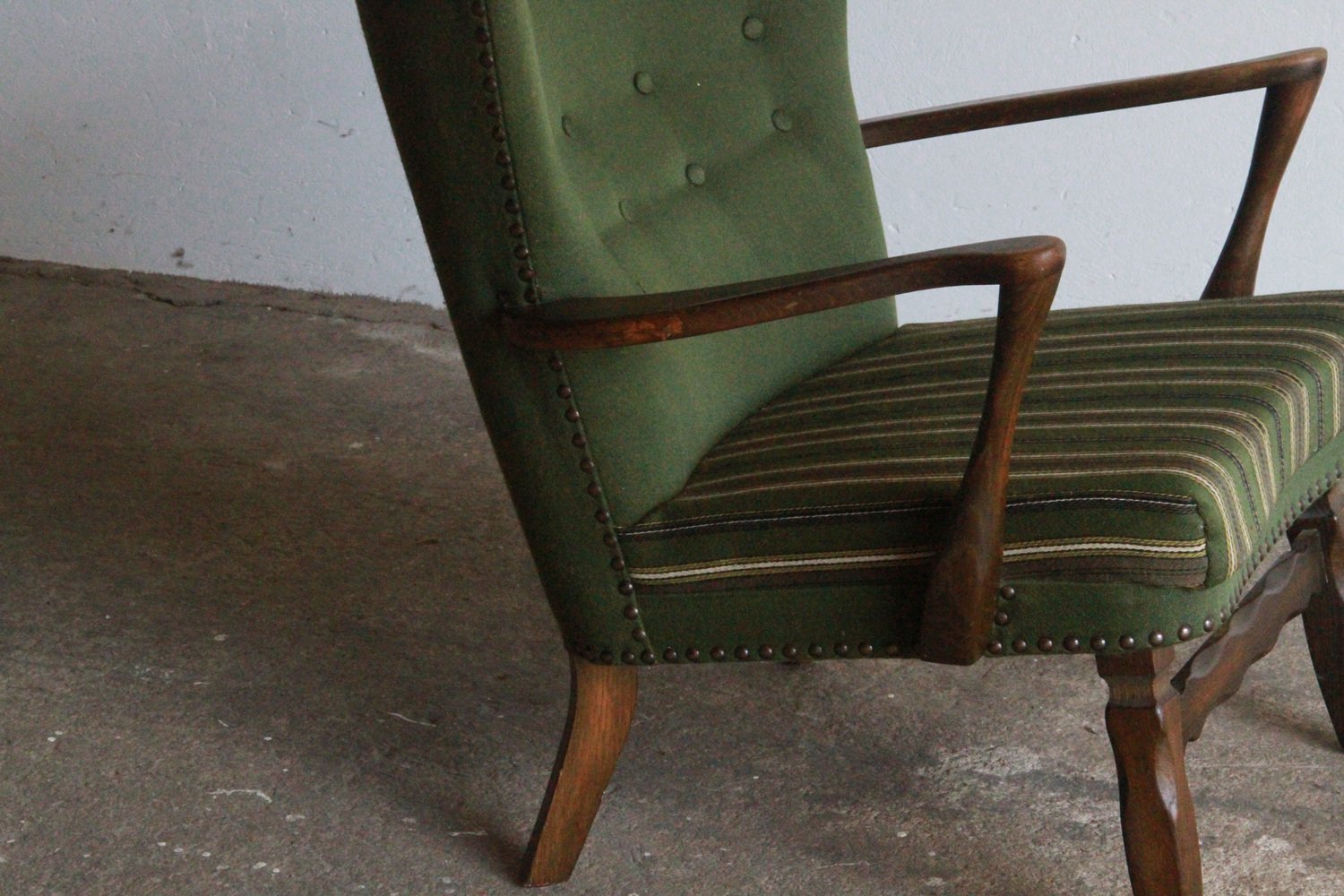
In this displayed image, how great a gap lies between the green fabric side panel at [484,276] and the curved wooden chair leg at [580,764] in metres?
0.07

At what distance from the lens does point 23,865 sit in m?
1.49

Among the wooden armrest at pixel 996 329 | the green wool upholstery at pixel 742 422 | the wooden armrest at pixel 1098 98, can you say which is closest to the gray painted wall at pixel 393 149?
the wooden armrest at pixel 1098 98

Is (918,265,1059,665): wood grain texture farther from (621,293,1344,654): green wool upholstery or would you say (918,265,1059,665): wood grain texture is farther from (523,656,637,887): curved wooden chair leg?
(523,656,637,887): curved wooden chair leg

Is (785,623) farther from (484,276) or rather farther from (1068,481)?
(484,276)

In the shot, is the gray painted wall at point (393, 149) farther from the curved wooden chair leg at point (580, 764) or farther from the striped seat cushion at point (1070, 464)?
the curved wooden chair leg at point (580, 764)

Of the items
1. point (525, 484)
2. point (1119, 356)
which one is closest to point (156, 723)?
point (525, 484)

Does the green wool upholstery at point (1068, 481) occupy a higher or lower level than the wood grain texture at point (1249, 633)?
higher

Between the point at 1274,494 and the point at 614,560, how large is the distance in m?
0.57

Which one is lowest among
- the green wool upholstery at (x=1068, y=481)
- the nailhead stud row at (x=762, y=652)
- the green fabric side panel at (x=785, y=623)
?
the nailhead stud row at (x=762, y=652)

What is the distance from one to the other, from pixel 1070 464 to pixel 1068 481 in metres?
0.03

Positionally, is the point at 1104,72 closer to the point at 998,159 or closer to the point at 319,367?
the point at 998,159

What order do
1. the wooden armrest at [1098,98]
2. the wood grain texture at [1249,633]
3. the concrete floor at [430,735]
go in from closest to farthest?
the wood grain texture at [1249,633] → the concrete floor at [430,735] → the wooden armrest at [1098,98]

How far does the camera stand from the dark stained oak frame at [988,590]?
1113 millimetres

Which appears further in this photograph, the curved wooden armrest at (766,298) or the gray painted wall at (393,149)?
the gray painted wall at (393,149)
